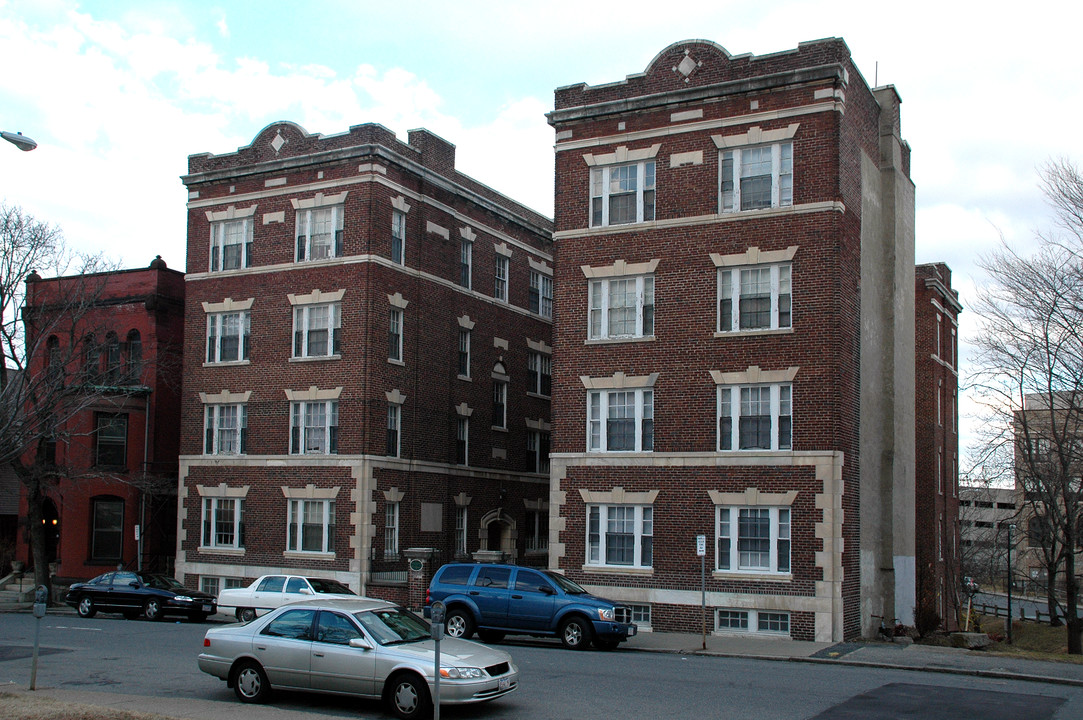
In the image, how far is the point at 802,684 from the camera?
59.9 feet

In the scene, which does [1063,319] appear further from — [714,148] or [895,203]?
[714,148]

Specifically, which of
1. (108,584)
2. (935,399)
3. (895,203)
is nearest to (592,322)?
(895,203)

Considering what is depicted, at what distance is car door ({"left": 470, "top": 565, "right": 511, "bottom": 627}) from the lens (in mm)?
23953

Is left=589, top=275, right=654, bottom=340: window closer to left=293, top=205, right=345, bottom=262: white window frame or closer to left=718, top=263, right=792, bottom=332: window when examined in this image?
left=718, top=263, right=792, bottom=332: window

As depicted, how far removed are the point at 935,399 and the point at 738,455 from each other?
65.9 feet

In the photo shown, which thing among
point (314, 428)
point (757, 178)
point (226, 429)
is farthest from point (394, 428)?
point (757, 178)

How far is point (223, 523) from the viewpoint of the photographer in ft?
120

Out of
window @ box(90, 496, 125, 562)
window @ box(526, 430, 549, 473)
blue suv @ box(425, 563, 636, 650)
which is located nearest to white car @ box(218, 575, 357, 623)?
A: blue suv @ box(425, 563, 636, 650)

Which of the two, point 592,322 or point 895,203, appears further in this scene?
point 895,203

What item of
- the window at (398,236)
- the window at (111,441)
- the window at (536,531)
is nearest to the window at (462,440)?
the window at (536,531)

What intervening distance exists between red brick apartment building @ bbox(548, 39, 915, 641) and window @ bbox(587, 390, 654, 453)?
5 cm

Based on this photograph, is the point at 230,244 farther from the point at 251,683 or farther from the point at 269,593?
the point at 251,683

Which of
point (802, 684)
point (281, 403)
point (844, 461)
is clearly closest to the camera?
point (802, 684)

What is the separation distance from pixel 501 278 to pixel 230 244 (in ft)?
33.8
